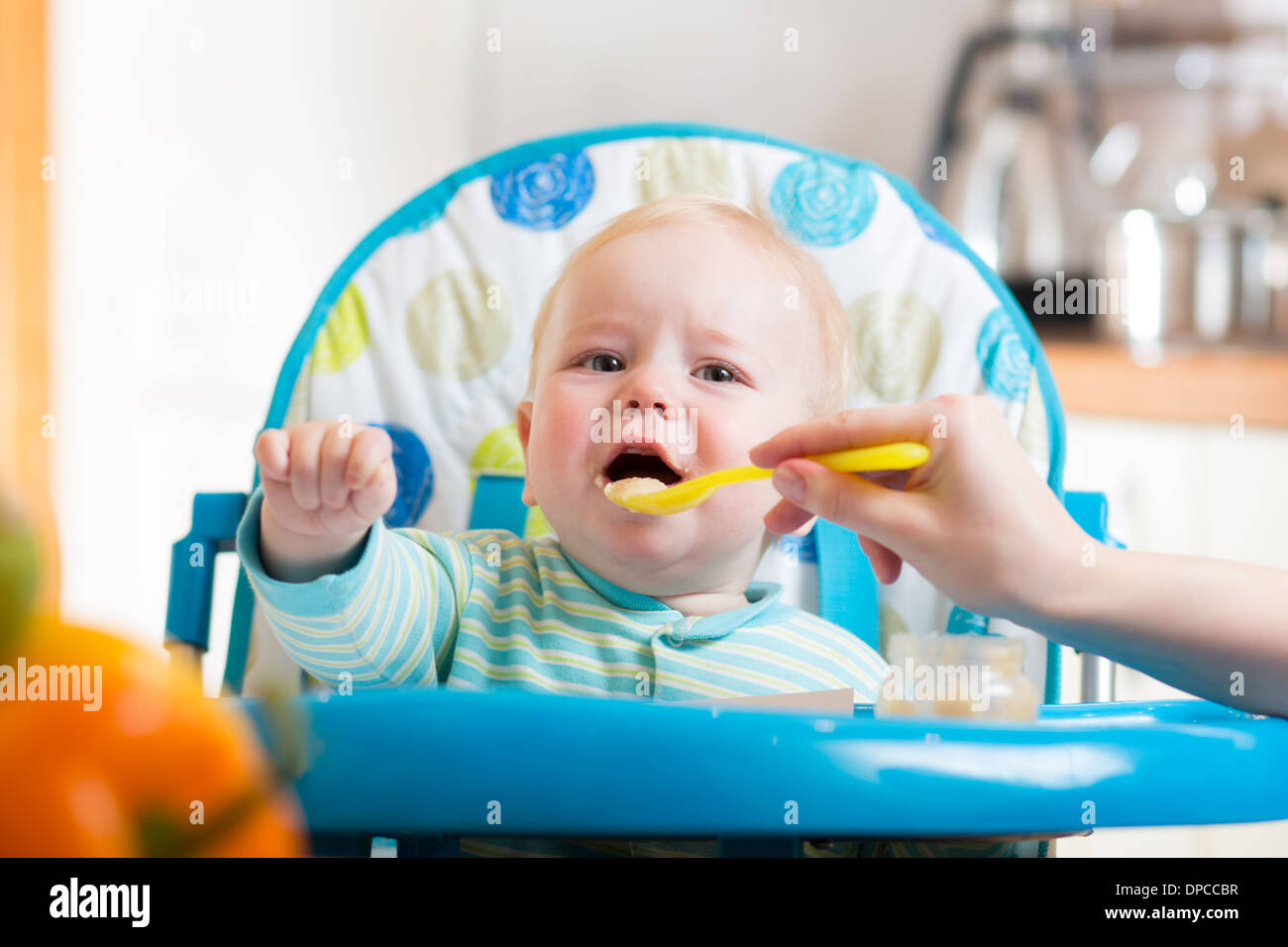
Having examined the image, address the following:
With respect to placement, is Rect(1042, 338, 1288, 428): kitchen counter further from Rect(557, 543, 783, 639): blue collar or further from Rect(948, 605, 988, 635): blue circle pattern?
Rect(557, 543, 783, 639): blue collar

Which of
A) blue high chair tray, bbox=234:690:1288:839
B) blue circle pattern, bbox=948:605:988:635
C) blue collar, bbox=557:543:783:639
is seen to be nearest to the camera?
blue high chair tray, bbox=234:690:1288:839

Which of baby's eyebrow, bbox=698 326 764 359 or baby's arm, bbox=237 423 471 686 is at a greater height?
baby's eyebrow, bbox=698 326 764 359

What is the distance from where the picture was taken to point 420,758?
42 cm

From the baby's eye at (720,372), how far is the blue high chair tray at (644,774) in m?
0.36

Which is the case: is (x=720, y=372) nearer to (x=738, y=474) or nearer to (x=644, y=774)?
(x=738, y=474)

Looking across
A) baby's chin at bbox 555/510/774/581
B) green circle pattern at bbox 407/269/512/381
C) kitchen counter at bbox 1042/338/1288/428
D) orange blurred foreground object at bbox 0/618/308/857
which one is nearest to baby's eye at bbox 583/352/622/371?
baby's chin at bbox 555/510/774/581

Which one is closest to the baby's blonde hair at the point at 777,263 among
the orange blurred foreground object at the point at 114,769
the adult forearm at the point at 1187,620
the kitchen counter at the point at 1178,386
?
the adult forearm at the point at 1187,620

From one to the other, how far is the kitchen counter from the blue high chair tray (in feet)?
4.48

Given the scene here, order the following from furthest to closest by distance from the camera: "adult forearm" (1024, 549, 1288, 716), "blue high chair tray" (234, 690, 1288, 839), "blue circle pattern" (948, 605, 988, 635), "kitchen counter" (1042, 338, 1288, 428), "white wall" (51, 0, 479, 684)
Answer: "white wall" (51, 0, 479, 684) → "kitchen counter" (1042, 338, 1288, 428) → "blue circle pattern" (948, 605, 988, 635) → "adult forearm" (1024, 549, 1288, 716) → "blue high chair tray" (234, 690, 1288, 839)

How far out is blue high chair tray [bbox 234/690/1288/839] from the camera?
16.5 inches

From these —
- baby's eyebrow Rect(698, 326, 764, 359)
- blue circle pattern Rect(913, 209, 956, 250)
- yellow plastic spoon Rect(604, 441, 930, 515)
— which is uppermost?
blue circle pattern Rect(913, 209, 956, 250)

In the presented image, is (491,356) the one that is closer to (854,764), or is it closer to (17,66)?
(854,764)
